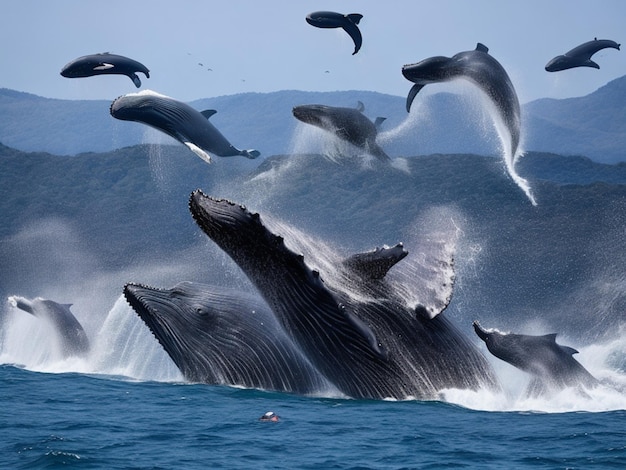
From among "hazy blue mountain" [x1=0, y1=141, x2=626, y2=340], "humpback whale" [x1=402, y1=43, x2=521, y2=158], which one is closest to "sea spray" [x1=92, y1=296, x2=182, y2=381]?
"humpback whale" [x1=402, y1=43, x2=521, y2=158]

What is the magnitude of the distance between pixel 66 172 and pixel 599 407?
122 meters

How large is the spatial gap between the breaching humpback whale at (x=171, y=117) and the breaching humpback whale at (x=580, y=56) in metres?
18.8

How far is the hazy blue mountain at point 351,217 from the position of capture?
81.2 m

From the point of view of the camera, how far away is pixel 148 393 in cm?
1977

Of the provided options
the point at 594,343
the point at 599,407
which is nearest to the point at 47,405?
the point at 599,407

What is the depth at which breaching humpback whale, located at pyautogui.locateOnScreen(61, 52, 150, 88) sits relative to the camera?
3375 cm

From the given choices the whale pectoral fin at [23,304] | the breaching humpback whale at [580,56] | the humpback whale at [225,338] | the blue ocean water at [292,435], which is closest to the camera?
the blue ocean water at [292,435]

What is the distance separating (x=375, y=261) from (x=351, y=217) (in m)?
95.3

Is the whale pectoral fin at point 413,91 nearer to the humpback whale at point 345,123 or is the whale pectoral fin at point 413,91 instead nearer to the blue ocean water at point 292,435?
the humpback whale at point 345,123

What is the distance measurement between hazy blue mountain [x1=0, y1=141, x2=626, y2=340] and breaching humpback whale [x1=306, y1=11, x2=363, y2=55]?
3007 centimetres

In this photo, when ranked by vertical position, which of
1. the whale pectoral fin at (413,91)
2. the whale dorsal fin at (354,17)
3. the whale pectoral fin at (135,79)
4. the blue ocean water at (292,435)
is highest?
the whale dorsal fin at (354,17)

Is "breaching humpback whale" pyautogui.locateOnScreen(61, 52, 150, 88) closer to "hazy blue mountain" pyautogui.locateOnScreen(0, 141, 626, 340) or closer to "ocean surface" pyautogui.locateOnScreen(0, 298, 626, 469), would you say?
"ocean surface" pyautogui.locateOnScreen(0, 298, 626, 469)

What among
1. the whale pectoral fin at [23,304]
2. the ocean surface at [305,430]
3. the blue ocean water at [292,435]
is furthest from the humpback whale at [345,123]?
the blue ocean water at [292,435]

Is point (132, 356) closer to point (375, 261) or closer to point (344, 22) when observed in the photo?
point (375, 261)
